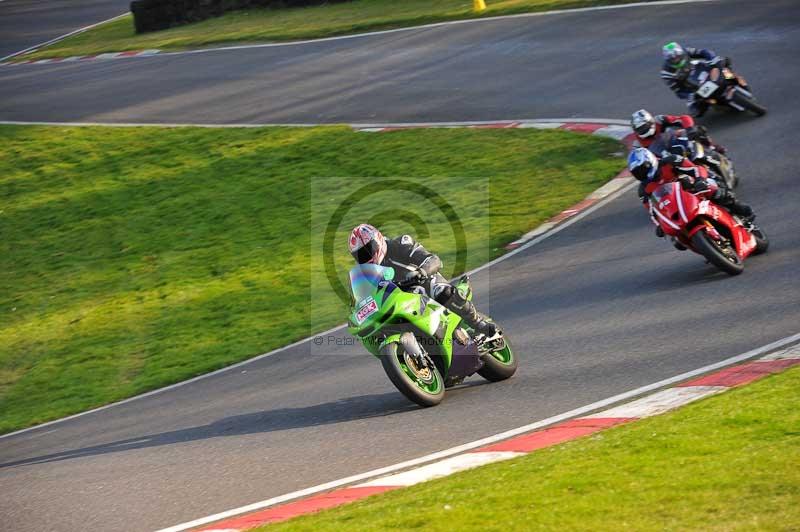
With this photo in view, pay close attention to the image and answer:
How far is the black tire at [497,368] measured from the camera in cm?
1022

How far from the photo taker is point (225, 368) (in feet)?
44.9

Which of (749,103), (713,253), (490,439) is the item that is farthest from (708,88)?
(490,439)

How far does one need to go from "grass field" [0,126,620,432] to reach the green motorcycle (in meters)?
4.60

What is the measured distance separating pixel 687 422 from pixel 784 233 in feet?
21.0

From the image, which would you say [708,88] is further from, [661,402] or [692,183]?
[661,402]

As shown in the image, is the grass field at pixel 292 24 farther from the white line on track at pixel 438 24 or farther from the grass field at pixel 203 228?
the grass field at pixel 203 228

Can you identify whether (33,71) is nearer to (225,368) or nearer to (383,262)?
(225,368)

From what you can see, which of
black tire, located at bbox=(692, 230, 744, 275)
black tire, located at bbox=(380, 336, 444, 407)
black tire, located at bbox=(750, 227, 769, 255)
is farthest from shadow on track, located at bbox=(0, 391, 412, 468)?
black tire, located at bbox=(750, 227, 769, 255)

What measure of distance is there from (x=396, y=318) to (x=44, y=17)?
40.6 metres

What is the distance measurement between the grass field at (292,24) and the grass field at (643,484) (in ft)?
70.5

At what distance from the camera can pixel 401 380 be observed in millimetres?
9344

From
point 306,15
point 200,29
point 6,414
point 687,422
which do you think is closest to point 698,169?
point 687,422

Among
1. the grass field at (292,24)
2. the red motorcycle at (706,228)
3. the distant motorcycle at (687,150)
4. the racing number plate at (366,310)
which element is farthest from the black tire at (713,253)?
the grass field at (292,24)

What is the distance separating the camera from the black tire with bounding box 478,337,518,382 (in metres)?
10.2
